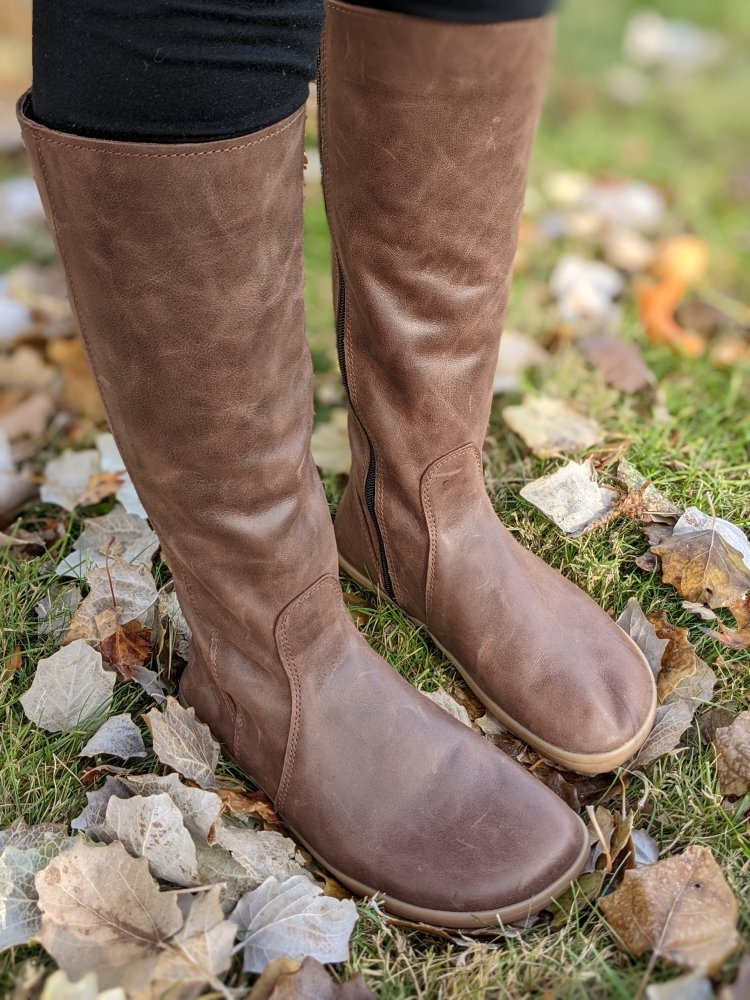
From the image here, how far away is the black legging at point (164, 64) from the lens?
0.76 metres

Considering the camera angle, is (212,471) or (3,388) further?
(3,388)

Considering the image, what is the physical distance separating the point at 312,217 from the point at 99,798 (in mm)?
1812

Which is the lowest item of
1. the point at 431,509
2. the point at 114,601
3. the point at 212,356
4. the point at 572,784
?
the point at 572,784

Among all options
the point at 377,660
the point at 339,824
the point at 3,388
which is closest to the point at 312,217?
the point at 3,388

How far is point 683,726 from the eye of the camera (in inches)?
45.2

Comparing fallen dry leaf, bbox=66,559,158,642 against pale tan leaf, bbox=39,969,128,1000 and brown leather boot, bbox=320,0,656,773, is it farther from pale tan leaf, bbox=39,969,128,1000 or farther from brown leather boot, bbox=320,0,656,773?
pale tan leaf, bbox=39,969,128,1000

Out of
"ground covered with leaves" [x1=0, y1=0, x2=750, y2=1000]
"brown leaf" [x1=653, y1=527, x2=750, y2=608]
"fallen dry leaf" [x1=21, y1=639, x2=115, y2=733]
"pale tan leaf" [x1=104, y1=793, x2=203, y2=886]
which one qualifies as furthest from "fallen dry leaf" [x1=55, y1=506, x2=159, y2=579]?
"brown leaf" [x1=653, y1=527, x2=750, y2=608]

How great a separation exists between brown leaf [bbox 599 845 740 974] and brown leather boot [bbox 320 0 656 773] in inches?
6.4

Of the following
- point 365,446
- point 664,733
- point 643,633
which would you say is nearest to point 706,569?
point 643,633

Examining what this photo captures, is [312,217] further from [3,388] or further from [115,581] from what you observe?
[115,581]

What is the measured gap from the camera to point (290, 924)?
965 mm

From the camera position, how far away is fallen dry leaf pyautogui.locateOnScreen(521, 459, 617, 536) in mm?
1364

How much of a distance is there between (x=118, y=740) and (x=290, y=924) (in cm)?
31

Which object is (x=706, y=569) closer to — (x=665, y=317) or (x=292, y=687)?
(x=292, y=687)
